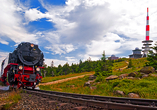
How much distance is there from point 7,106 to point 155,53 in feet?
66.1

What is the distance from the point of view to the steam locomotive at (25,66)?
13258 millimetres

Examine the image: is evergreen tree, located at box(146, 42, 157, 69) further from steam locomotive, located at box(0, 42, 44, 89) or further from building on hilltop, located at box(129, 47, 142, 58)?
building on hilltop, located at box(129, 47, 142, 58)

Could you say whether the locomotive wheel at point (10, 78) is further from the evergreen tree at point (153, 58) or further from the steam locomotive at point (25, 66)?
the evergreen tree at point (153, 58)

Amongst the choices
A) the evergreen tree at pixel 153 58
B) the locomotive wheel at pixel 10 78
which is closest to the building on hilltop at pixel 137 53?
the evergreen tree at pixel 153 58

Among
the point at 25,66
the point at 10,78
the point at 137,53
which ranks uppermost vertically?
the point at 137,53

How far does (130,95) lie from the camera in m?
10.2

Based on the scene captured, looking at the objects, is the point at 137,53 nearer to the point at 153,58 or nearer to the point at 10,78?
the point at 153,58

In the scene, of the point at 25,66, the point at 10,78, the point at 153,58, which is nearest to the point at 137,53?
the point at 153,58

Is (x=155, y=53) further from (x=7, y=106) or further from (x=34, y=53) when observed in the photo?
(x=7, y=106)

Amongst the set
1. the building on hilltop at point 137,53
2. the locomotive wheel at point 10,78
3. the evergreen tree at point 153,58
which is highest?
the building on hilltop at point 137,53

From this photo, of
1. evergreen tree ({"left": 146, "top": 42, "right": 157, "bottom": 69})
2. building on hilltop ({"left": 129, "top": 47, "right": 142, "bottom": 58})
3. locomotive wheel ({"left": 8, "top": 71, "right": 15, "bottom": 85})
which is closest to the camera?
locomotive wheel ({"left": 8, "top": 71, "right": 15, "bottom": 85})

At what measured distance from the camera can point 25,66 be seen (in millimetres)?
14211

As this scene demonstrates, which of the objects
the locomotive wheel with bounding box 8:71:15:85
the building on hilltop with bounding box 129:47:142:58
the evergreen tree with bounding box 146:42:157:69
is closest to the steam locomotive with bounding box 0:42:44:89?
the locomotive wheel with bounding box 8:71:15:85

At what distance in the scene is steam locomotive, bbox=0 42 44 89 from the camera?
13258 mm
